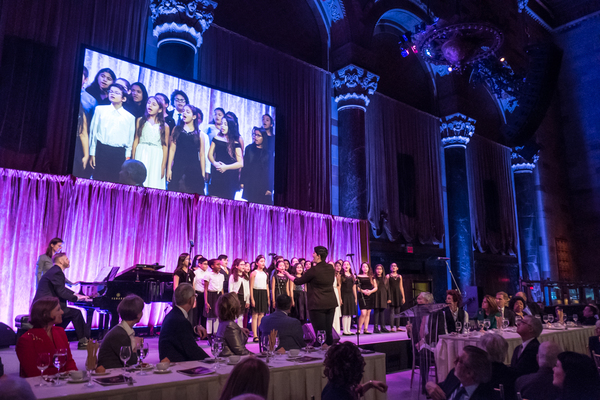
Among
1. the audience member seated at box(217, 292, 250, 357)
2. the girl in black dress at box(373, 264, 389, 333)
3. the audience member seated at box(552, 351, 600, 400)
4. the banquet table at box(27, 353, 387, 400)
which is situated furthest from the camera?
the girl in black dress at box(373, 264, 389, 333)

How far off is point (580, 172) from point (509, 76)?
11.8 meters

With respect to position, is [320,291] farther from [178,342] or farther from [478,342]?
[178,342]

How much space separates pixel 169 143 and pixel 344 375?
7.80 metres

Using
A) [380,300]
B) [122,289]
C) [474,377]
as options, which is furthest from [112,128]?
[474,377]

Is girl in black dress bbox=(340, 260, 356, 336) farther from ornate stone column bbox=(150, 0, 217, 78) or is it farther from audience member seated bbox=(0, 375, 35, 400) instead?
audience member seated bbox=(0, 375, 35, 400)

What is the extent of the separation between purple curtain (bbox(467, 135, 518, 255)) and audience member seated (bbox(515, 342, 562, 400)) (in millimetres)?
14069

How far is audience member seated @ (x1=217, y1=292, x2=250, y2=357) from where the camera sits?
3570 mm

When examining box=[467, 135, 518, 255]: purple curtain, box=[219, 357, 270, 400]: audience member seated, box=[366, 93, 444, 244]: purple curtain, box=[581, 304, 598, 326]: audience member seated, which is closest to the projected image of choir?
box=[366, 93, 444, 244]: purple curtain

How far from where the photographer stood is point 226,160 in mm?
10070

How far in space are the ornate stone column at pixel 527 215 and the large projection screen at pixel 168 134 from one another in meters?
12.4

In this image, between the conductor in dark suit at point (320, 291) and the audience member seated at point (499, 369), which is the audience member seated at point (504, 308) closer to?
the conductor in dark suit at point (320, 291)

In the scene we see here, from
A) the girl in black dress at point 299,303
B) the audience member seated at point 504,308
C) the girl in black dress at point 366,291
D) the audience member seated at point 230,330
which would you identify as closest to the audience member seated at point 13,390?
the audience member seated at point 230,330

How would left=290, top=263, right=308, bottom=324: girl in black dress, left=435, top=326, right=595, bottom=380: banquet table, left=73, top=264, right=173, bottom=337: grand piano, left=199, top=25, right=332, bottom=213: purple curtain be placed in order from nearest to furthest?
1. left=435, top=326, right=595, bottom=380: banquet table
2. left=73, top=264, right=173, bottom=337: grand piano
3. left=290, top=263, right=308, bottom=324: girl in black dress
4. left=199, top=25, right=332, bottom=213: purple curtain

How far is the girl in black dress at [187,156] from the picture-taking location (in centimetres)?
925
